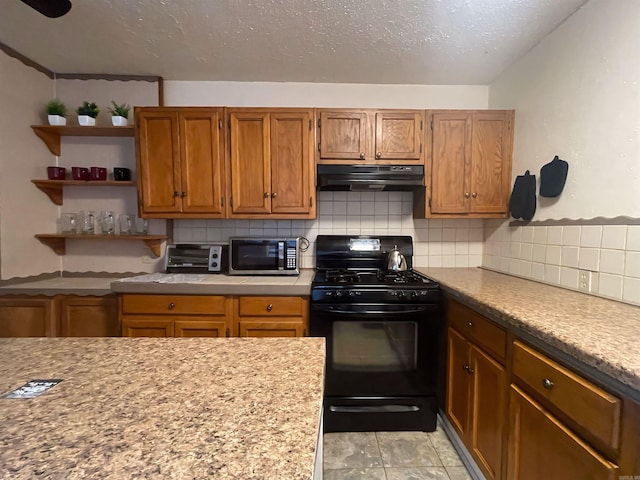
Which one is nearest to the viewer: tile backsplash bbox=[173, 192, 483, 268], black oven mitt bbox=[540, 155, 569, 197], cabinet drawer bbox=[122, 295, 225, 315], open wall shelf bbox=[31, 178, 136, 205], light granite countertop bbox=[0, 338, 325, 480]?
light granite countertop bbox=[0, 338, 325, 480]

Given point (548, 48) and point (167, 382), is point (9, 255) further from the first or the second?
point (548, 48)

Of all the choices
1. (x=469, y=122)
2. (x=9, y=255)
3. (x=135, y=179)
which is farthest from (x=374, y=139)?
(x=9, y=255)

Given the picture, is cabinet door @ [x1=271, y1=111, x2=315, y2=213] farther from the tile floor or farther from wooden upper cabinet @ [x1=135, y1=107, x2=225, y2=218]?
the tile floor

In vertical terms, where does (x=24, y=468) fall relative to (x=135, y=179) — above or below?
below

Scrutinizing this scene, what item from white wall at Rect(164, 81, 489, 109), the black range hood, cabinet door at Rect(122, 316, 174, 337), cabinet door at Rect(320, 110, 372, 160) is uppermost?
white wall at Rect(164, 81, 489, 109)

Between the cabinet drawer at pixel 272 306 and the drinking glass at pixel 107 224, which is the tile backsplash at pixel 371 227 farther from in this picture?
the cabinet drawer at pixel 272 306

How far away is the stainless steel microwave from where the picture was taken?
2326mm

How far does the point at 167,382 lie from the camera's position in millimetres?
767

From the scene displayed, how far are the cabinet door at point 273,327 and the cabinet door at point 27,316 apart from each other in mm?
1373

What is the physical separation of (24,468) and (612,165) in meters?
2.26

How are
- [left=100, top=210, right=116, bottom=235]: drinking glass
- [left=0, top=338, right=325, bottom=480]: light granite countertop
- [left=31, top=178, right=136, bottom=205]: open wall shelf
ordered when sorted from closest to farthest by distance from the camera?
[left=0, top=338, right=325, bottom=480]: light granite countertop → [left=31, top=178, right=136, bottom=205]: open wall shelf → [left=100, top=210, right=116, bottom=235]: drinking glass

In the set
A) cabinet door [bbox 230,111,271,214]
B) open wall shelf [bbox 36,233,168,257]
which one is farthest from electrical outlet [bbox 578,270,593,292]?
open wall shelf [bbox 36,233,168,257]

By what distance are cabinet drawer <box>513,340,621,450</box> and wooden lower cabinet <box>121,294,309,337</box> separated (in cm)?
123

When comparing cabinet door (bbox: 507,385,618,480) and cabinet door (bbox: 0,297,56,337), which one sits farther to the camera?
cabinet door (bbox: 0,297,56,337)
